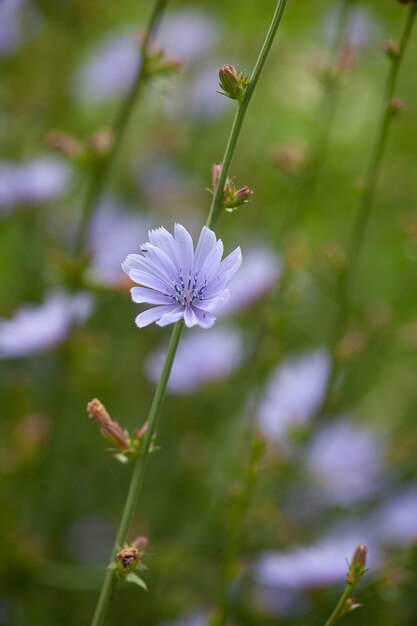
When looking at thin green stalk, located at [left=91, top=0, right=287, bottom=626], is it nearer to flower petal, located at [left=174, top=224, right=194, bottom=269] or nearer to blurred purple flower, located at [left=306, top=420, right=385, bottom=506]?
flower petal, located at [left=174, top=224, right=194, bottom=269]

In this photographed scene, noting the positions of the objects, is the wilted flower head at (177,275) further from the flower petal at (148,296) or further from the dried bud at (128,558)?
the dried bud at (128,558)

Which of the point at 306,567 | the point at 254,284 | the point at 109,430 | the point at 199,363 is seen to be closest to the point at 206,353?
the point at 199,363

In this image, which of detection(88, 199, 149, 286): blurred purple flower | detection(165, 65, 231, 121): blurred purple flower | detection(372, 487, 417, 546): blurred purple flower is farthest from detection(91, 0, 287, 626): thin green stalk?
detection(165, 65, 231, 121): blurred purple flower

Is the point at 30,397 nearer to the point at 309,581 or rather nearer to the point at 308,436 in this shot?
the point at 308,436

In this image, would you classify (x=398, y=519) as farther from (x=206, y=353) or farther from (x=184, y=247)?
(x=184, y=247)

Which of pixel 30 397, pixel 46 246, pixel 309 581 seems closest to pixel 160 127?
pixel 46 246
